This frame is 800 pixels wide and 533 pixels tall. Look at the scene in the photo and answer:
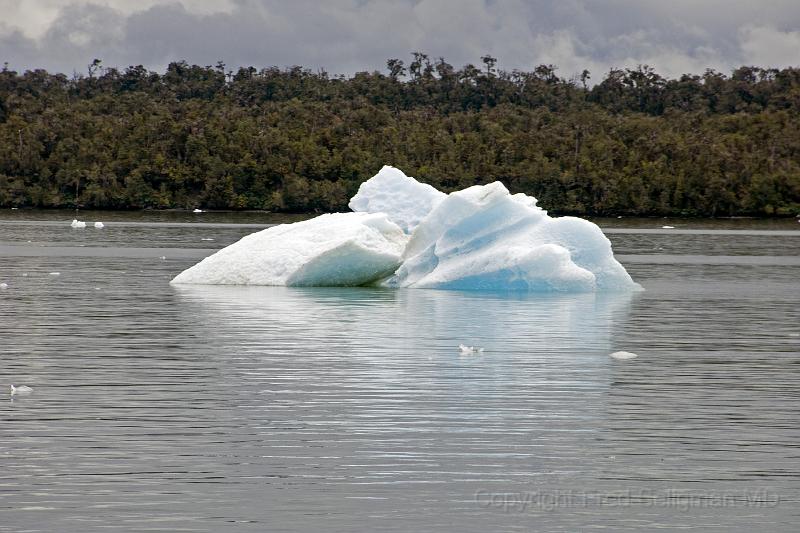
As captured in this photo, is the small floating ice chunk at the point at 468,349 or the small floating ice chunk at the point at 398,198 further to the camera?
the small floating ice chunk at the point at 398,198

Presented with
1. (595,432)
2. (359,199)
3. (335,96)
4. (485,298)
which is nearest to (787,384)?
(595,432)

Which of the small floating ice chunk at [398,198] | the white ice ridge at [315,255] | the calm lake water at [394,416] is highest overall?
the small floating ice chunk at [398,198]

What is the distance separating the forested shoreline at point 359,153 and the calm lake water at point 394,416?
77.5m

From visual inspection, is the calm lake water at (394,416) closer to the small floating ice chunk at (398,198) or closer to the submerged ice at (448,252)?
the submerged ice at (448,252)

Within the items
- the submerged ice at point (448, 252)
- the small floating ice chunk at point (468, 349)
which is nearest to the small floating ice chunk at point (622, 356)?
the small floating ice chunk at point (468, 349)

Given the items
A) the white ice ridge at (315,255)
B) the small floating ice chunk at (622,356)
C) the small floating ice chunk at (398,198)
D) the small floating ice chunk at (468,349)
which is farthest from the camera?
the small floating ice chunk at (398,198)

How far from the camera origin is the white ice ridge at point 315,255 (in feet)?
89.7

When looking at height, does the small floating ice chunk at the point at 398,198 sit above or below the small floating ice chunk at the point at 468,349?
above

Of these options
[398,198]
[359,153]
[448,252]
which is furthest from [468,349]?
[359,153]

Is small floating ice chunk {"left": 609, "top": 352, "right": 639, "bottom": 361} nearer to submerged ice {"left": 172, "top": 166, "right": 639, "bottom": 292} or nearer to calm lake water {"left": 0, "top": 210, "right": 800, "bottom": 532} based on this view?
calm lake water {"left": 0, "top": 210, "right": 800, "bottom": 532}

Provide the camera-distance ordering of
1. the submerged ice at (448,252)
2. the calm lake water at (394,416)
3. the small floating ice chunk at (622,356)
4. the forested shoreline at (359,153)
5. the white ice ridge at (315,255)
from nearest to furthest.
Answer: the calm lake water at (394,416) → the small floating ice chunk at (622,356) → the white ice ridge at (315,255) → the submerged ice at (448,252) → the forested shoreline at (359,153)

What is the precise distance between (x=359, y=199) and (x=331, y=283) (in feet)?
17.0

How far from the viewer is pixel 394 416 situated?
42.4ft

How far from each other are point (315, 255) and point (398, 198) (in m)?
6.99
